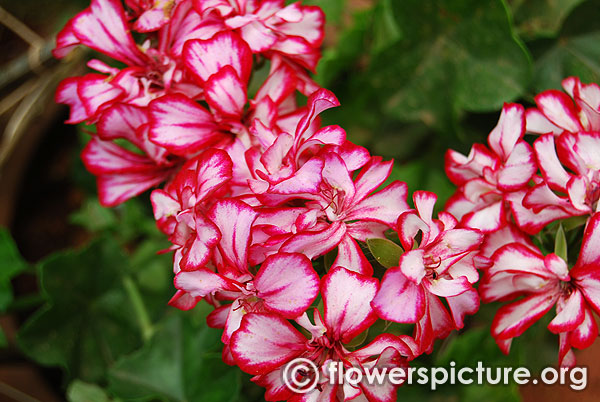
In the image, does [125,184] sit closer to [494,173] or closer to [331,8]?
[494,173]

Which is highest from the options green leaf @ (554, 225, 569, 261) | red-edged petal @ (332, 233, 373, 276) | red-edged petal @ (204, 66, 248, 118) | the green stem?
red-edged petal @ (204, 66, 248, 118)

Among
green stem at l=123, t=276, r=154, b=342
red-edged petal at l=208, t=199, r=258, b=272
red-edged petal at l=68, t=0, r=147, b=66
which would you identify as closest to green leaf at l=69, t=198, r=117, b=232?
green stem at l=123, t=276, r=154, b=342

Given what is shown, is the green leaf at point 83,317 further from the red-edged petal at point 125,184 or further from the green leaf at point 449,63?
the green leaf at point 449,63

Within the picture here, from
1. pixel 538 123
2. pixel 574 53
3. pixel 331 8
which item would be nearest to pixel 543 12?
pixel 574 53

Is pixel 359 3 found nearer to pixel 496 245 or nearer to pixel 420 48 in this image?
pixel 420 48

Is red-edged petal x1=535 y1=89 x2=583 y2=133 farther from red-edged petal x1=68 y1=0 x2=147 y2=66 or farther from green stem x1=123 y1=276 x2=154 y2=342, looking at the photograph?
green stem x1=123 y1=276 x2=154 y2=342

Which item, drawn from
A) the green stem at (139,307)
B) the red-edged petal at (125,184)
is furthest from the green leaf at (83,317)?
the red-edged petal at (125,184)
